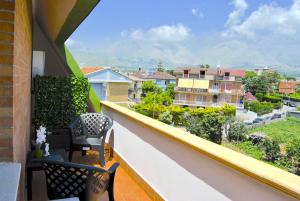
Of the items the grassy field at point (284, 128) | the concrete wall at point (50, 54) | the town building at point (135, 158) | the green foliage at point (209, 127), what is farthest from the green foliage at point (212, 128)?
the town building at point (135, 158)

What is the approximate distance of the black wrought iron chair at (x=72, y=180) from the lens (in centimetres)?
195

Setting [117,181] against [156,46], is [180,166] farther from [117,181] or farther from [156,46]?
[156,46]

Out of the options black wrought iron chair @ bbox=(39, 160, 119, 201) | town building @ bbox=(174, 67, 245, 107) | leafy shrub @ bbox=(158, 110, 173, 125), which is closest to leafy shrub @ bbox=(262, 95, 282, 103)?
town building @ bbox=(174, 67, 245, 107)

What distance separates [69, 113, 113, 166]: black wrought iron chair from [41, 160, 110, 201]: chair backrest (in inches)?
72.6

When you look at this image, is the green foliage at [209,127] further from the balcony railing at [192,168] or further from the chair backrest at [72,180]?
the chair backrest at [72,180]

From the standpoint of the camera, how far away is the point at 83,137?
13.6ft

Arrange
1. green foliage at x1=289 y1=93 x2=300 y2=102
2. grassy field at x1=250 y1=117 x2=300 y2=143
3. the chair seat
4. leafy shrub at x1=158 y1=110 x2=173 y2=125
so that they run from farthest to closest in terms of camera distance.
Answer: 1. green foliage at x1=289 y1=93 x2=300 y2=102
2. grassy field at x1=250 y1=117 x2=300 y2=143
3. leafy shrub at x1=158 y1=110 x2=173 y2=125
4. the chair seat

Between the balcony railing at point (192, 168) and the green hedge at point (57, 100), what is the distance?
4.15 feet

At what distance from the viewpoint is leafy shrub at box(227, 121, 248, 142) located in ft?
92.1

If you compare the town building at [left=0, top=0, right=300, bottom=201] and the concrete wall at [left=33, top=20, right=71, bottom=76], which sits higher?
the concrete wall at [left=33, top=20, right=71, bottom=76]

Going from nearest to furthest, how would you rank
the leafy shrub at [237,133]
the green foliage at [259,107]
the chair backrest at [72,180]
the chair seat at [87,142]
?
the chair backrest at [72,180]
the chair seat at [87,142]
the leafy shrub at [237,133]
the green foliage at [259,107]

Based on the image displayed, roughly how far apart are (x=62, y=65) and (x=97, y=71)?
926 inches

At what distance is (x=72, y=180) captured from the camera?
1.99 meters

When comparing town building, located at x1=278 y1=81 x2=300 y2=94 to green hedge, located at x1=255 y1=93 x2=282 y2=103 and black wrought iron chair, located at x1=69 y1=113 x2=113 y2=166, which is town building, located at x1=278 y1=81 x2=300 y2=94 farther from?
black wrought iron chair, located at x1=69 y1=113 x2=113 y2=166
